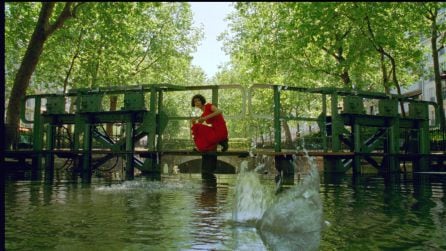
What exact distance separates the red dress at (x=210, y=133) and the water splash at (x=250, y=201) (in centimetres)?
681

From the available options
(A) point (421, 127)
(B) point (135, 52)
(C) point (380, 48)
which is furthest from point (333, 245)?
(B) point (135, 52)

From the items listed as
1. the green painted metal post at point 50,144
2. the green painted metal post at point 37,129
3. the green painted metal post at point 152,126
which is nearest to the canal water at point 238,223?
the green painted metal post at point 152,126

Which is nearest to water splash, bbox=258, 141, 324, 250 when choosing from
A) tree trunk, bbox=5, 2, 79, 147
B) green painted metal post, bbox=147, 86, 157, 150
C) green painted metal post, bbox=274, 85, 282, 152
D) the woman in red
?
the woman in red

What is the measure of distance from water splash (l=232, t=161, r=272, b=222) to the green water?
17 centimetres

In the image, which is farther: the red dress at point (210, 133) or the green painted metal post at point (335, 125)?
the green painted metal post at point (335, 125)

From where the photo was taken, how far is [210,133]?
496 inches

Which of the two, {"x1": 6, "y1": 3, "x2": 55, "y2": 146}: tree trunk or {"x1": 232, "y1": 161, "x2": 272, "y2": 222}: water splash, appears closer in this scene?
{"x1": 232, "y1": 161, "x2": 272, "y2": 222}: water splash

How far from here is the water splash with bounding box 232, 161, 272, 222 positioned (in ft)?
17.0

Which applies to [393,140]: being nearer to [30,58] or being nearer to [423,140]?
[423,140]

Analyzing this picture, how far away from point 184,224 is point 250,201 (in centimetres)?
87

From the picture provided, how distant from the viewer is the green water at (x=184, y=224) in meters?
3.77

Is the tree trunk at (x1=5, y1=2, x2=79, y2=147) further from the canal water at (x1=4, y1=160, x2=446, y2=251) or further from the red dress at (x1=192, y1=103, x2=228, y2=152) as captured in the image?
the canal water at (x1=4, y1=160, x2=446, y2=251)

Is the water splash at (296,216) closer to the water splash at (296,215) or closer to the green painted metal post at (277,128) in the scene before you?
the water splash at (296,215)

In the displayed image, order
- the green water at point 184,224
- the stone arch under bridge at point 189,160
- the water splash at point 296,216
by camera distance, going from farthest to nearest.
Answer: the stone arch under bridge at point 189,160
the water splash at point 296,216
the green water at point 184,224
